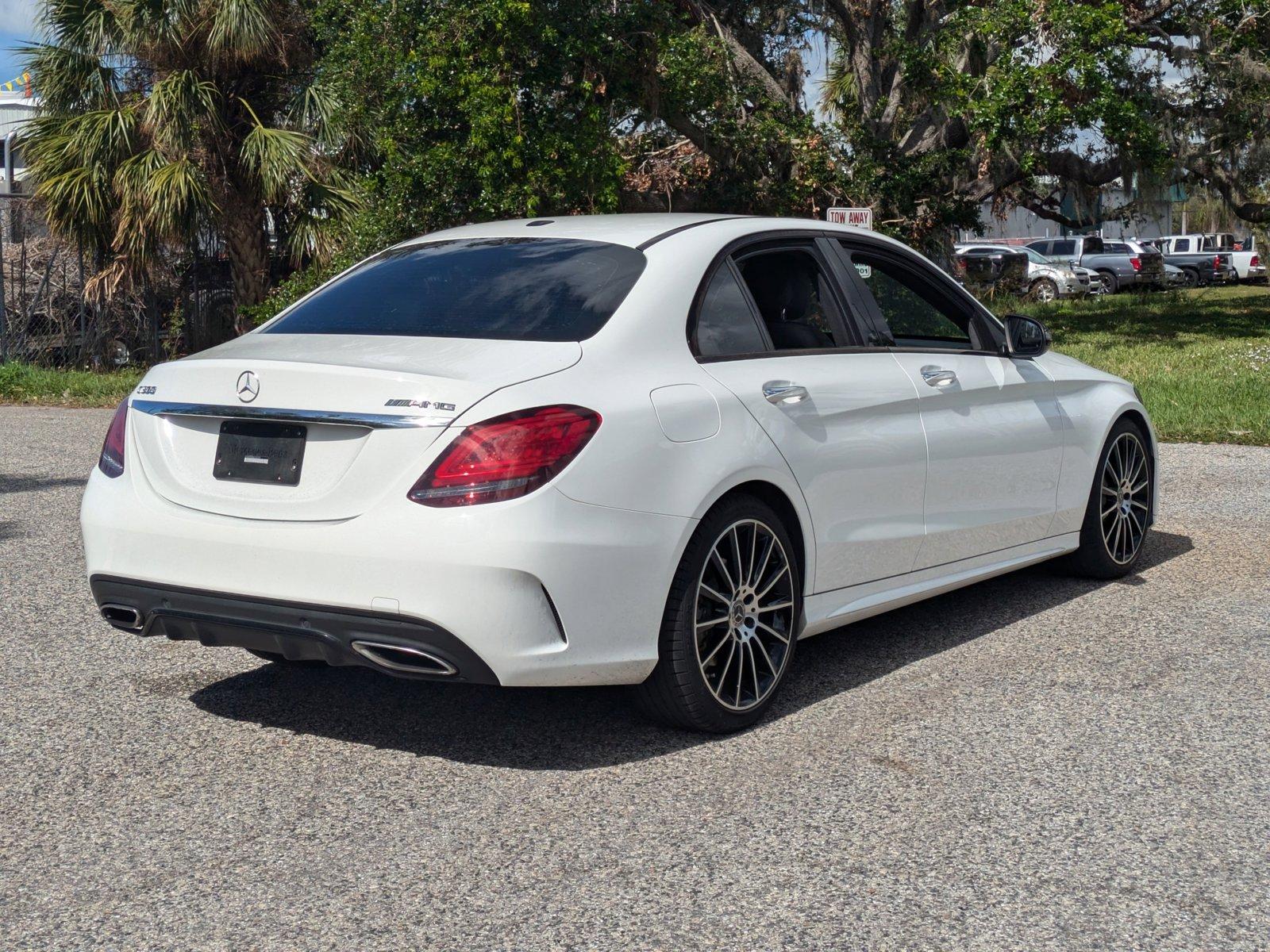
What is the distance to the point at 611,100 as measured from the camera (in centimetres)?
1789

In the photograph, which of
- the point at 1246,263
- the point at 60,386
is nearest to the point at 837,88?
the point at 60,386

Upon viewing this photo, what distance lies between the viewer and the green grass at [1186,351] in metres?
13.2

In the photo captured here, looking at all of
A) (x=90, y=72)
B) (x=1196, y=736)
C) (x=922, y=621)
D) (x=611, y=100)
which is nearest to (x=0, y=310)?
(x=90, y=72)

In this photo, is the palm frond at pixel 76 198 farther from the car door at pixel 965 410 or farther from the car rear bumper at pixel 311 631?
the car rear bumper at pixel 311 631

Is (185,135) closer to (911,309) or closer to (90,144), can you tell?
(90,144)

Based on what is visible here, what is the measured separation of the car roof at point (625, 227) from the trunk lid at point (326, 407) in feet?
2.61

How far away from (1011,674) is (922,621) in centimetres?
93

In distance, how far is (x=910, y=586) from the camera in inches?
214

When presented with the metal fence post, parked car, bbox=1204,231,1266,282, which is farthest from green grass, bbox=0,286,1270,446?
parked car, bbox=1204,231,1266,282

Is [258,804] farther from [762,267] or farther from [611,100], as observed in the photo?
[611,100]

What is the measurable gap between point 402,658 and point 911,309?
2.85m

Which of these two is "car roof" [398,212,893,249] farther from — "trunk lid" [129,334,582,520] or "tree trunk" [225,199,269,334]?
"tree trunk" [225,199,269,334]

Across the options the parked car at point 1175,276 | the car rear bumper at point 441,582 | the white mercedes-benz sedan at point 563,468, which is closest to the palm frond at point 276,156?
the white mercedes-benz sedan at point 563,468

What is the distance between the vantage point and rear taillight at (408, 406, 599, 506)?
3.95 m
